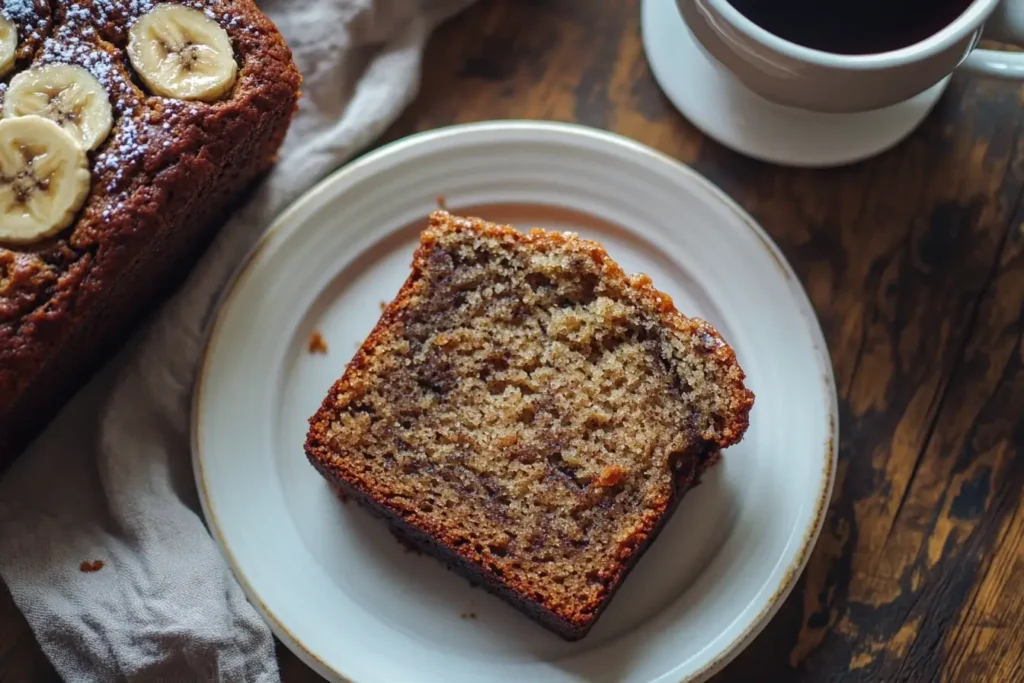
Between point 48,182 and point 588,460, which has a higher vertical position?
point 48,182

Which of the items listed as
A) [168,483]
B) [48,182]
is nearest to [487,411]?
[168,483]

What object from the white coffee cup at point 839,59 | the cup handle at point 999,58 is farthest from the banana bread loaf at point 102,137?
the cup handle at point 999,58

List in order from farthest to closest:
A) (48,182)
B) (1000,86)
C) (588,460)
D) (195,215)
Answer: (1000,86)
(195,215)
(588,460)
(48,182)

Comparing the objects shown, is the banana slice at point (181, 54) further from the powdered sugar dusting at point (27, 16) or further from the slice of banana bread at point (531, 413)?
the slice of banana bread at point (531, 413)

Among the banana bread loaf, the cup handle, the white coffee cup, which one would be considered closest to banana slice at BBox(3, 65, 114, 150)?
the banana bread loaf

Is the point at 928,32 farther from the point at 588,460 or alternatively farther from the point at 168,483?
the point at 168,483

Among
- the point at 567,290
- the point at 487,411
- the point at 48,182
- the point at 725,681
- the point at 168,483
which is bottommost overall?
the point at 725,681

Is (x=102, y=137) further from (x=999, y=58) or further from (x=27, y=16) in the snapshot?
(x=999, y=58)
